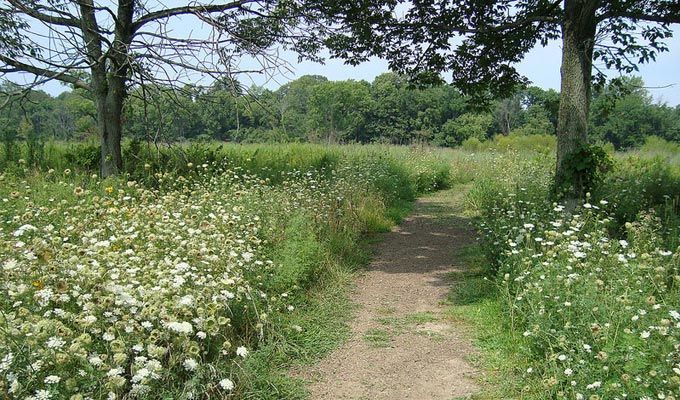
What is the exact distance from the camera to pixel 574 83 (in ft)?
23.9

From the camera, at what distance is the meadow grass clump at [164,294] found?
8.36ft

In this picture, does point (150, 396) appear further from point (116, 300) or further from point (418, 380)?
point (418, 380)

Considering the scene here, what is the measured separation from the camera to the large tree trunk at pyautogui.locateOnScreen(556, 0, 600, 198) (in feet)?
23.6

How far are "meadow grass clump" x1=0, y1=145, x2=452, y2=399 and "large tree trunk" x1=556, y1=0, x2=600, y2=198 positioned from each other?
3.25m

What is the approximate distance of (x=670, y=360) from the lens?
9.30ft

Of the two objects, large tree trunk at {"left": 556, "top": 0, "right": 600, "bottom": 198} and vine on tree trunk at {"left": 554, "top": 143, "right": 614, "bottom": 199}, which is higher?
large tree trunk at {"left": 556, "top": 0, "right": 600, "bottom": 198}

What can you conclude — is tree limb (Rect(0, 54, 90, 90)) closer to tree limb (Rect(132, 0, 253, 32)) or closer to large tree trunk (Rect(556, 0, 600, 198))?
tree limb (Rect(132, 0, 253, 32))

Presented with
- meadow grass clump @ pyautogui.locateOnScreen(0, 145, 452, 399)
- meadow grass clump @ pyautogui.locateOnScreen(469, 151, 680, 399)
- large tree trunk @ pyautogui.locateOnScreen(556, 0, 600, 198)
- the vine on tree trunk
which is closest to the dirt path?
meadow grass clump @ pyautogui.locateOnScreen(0, 145, 452, 399)

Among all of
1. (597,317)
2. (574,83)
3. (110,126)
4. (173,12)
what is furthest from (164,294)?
(110,126)

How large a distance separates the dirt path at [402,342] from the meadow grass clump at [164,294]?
0.84ft

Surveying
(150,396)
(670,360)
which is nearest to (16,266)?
(150,396)

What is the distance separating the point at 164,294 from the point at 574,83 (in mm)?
6462

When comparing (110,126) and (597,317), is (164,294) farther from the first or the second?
(110,126)

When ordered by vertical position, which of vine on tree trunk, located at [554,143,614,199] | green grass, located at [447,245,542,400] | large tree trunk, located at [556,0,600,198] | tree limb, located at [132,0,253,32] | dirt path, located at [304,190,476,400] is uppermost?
tree limb, located at [132,0,253,32]
